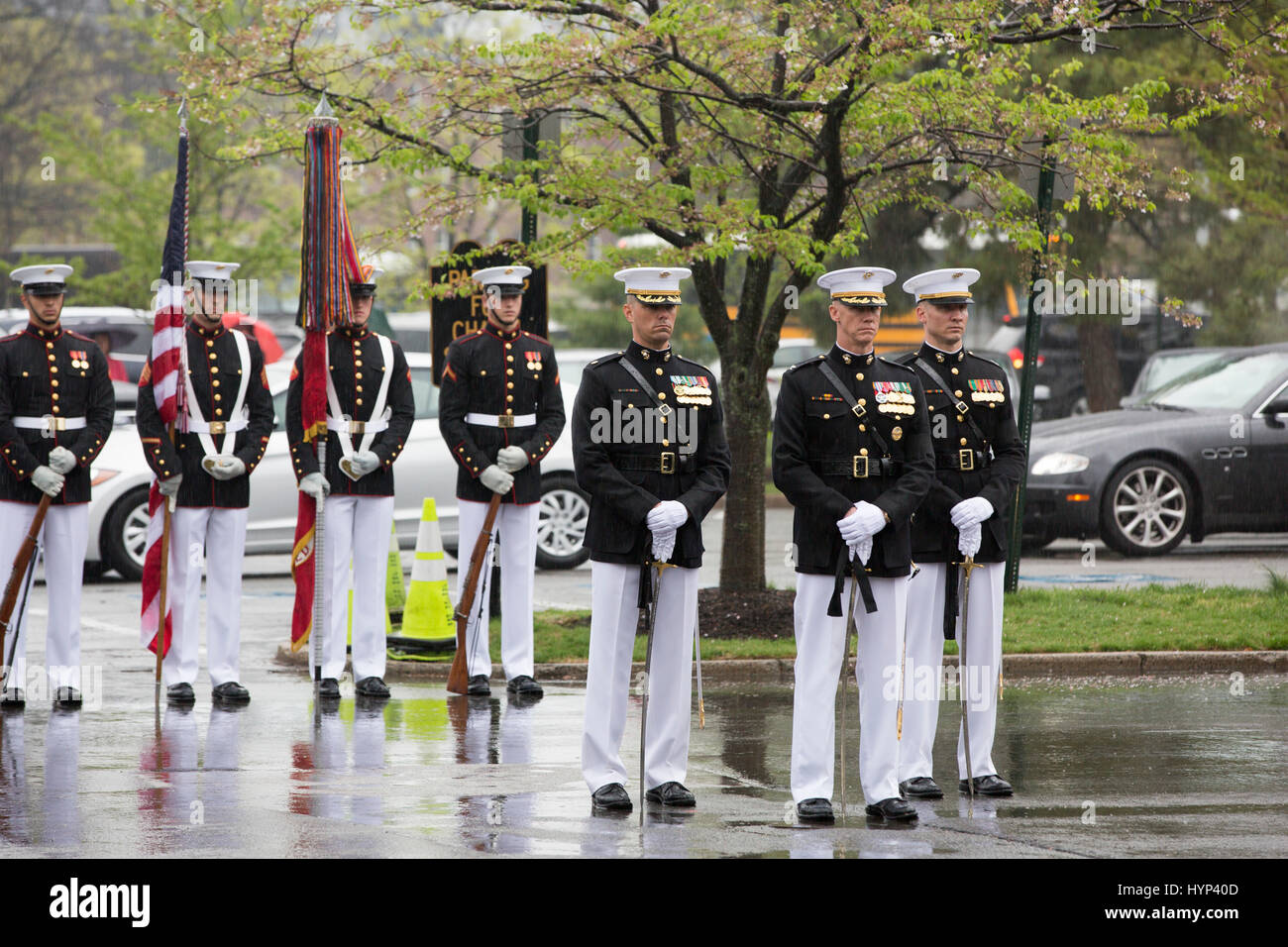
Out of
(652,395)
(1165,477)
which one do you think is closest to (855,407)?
(652,395)

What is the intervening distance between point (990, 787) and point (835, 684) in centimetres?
97

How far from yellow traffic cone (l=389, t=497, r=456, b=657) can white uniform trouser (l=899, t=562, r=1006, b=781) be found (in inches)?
179

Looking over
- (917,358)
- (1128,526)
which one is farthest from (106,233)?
(917,358)

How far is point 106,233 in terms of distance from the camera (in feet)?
92.3

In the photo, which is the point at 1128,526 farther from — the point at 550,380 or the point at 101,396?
the point at 101,396

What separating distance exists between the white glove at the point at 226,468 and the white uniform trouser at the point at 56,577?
74 cm

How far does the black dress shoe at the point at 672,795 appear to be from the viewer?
7703mm

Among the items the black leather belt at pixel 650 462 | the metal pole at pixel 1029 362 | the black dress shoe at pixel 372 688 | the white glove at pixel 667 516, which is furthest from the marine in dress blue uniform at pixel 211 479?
the metal pole at pixel 1029 362

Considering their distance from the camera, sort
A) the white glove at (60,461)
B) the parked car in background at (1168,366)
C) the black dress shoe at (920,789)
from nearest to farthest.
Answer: the black dress shoe at (920,789)
the white glove at (60,461)
the parked car in background at (1168,366)

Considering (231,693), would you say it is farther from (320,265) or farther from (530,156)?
(530,156)

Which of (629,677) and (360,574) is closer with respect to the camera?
(629,677)

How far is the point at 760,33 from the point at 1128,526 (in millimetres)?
6795

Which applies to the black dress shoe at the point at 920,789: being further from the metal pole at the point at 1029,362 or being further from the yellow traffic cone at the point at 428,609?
the yellow traffic cone at the point at 428,609

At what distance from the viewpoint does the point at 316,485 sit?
1062 cm
